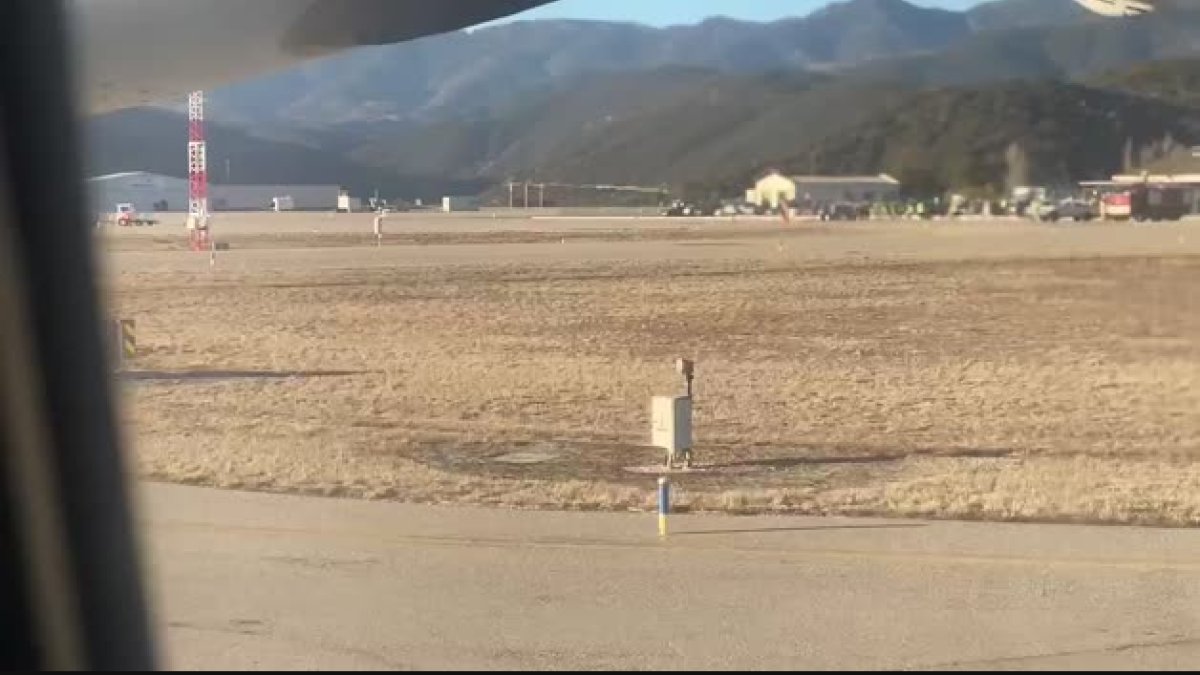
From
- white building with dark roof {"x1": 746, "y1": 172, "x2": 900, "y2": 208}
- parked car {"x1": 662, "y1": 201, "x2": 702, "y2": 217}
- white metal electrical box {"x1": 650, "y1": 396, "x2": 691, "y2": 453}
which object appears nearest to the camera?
white building with dark roof {"x1": 746, "y1": 172, "x2": 900, "y2": 208}

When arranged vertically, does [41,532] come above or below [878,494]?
above

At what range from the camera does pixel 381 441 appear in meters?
12.7

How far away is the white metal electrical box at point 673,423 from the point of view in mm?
11352

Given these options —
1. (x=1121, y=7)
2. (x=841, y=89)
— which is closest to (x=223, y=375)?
(x=841, y=89)

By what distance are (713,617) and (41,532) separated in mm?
3597

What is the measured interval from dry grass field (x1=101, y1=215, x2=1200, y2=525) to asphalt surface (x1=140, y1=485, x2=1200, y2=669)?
0.85 m

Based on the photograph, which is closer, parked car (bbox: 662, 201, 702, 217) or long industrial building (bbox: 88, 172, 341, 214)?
parked car (bbox: 662, 201, 702, 217)

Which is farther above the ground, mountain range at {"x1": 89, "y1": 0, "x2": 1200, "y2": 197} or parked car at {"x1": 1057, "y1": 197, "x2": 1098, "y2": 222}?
mountain range at {"x1": 89, "y1": 0, "x2": 1200, "y2": 197}

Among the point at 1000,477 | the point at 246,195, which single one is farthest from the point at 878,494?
the point at 246,195

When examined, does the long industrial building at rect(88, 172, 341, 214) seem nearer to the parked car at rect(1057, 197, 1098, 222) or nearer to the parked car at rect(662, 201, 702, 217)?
the parked car at rect(662, 201, 702, 217)

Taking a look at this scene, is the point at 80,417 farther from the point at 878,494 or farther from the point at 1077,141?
the point at 878,494

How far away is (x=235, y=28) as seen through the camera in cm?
647

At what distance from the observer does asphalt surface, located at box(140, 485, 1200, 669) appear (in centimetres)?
584

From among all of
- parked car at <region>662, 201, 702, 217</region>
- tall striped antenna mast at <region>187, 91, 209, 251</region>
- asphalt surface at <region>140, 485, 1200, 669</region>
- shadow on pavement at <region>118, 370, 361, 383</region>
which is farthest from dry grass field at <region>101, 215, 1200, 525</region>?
tall striped antenna mast at <region>187, 91, 209, 251</region>
